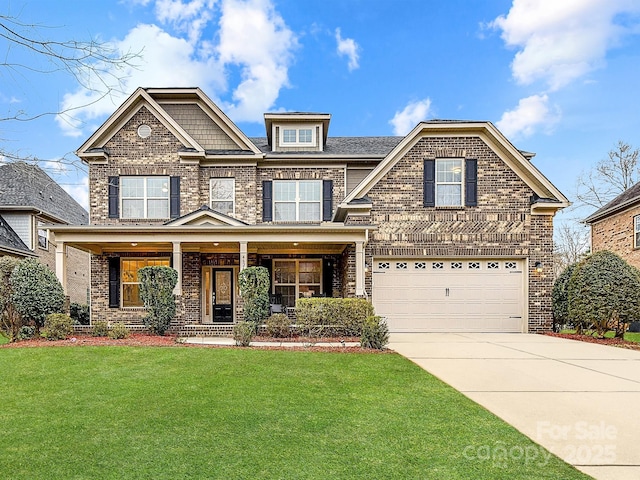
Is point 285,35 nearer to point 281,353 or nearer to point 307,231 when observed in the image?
point 307,231

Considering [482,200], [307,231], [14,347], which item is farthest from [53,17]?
[482,200]

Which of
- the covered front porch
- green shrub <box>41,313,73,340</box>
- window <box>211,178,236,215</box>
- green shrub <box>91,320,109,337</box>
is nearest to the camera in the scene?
green shrub <box>41,313,73,340</box>

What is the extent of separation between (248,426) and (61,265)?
Answer: 10821 mm

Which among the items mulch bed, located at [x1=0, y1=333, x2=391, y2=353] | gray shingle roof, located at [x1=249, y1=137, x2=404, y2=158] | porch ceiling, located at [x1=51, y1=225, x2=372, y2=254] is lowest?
mulch bed, located at [x1=0, y1=333, x2=391, y2=353]

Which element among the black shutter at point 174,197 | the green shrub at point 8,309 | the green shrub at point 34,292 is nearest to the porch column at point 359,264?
the black shutter at point 174,197

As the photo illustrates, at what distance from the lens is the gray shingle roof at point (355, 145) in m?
15.9

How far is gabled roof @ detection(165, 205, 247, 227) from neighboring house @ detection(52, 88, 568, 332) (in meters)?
0.04

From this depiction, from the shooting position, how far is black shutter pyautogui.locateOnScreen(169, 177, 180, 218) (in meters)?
14.5

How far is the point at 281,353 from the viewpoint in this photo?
26.8 ft

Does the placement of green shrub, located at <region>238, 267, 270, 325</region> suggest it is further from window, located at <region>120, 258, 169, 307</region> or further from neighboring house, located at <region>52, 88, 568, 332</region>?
window, located at <region>120, 258, 169, 307</region>

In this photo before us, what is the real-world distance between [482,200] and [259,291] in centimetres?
787

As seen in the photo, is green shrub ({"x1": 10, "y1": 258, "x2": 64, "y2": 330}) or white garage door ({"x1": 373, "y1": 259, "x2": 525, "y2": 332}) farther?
white garage door ({"x1": 373, "y1": 259, "x2": 525, "y2": 332})

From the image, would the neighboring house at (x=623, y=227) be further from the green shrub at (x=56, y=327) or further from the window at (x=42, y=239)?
the window at (x=42, y=239)

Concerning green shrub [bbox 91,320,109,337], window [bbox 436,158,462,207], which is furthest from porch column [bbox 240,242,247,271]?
window [bbox 436,158,462,207]
